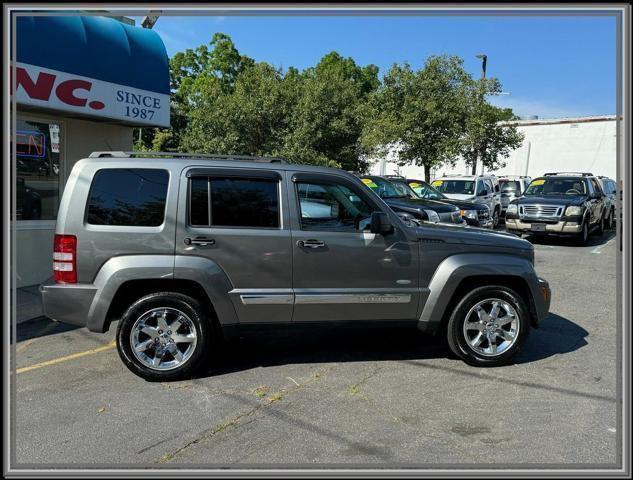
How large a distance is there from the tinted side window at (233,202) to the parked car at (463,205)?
9198 millimetres

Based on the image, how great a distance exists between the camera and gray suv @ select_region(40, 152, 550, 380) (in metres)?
4.60

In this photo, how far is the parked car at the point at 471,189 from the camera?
18.0m

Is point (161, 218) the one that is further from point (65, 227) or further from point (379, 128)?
point (379, 128)

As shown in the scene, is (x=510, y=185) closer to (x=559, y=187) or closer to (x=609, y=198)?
(x=609, y=198)

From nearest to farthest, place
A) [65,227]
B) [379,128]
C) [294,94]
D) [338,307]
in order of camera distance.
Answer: [65,227] → [338,307] → [379,128] → [294,94]

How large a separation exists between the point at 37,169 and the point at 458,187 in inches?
541

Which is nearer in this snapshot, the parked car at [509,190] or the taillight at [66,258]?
the taillight at [66,258]

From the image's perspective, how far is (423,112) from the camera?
20188 millimetres

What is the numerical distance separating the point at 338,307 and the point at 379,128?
16320mm

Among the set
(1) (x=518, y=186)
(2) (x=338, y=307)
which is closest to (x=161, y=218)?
(2) (x=338, y=307)

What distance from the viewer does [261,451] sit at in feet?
11.5

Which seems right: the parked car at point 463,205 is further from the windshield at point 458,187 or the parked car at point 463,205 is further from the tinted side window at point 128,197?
the tinted side window at point 128,197

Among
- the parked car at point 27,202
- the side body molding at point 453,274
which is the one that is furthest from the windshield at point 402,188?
the side body molding at point 453,274

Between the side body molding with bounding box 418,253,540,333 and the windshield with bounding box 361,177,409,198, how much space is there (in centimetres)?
785
